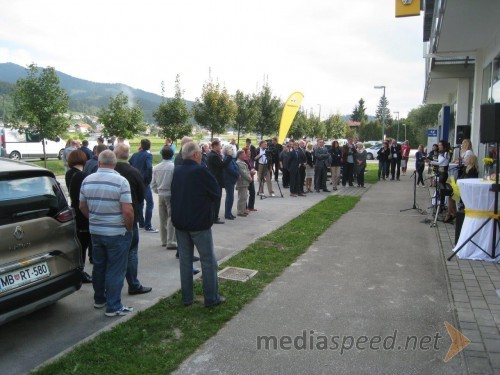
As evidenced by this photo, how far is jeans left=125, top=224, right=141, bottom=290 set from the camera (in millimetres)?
5379

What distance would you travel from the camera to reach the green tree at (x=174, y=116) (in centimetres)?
2945

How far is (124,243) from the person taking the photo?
15.7 ft

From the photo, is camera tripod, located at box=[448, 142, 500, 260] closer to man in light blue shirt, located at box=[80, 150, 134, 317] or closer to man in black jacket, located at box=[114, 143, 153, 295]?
man in black jacket, located at box=[114, 143, 153, 295]

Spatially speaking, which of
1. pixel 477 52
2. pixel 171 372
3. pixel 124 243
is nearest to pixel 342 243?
pixel 124 243

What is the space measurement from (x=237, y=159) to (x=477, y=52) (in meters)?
9.42

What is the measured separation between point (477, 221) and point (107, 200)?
585 centimetres

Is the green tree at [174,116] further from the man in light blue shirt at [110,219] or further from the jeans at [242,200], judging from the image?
the man in light blue shirt at [110,219]

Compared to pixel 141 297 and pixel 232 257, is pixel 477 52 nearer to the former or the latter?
pixel 232 257

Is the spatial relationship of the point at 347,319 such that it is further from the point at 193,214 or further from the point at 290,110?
the point at 290,110

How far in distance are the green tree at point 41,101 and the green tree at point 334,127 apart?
44313 mm

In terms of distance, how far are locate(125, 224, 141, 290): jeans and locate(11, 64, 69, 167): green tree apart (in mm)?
19349

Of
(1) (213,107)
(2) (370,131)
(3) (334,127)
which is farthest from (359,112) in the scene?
(1) (213,107)

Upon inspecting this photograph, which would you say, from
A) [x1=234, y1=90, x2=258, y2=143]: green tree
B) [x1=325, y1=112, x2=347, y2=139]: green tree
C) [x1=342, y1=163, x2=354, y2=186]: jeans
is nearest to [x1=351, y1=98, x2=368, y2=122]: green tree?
[x1=325, y1=112, x2=347, y2=139]: green tree

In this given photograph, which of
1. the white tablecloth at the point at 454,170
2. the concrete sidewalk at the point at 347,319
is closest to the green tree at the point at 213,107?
the white tablecloth at the point at 454,170
